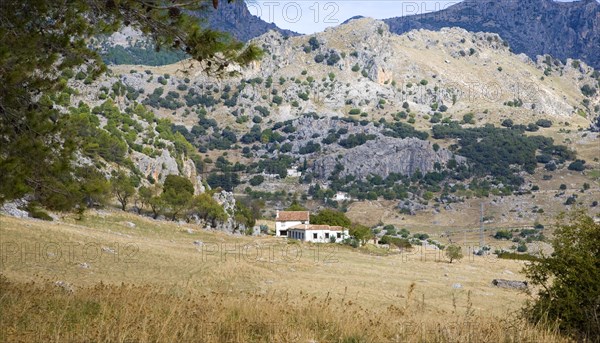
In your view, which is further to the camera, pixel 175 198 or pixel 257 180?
pixel 257 180

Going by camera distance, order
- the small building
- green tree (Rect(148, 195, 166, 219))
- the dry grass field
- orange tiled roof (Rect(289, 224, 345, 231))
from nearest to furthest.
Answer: the dry grass field → green tree (Rect(148, 195, 166, 219)) → the small building → orange tiled roof (Rect(289, 224, 345, 231))

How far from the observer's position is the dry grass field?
7.89 metres

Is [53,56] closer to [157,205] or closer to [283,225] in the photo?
[157,205]

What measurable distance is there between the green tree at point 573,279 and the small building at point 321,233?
235 feet

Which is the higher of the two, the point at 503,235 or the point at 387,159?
the point at 387,159

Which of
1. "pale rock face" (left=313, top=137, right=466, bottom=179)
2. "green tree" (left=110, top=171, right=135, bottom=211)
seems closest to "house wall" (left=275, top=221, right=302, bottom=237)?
"green tree" (left=110, top=171, right=135, bottom=211)

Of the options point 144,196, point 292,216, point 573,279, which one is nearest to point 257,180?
point 292,216

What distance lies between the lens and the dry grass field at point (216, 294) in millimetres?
7895

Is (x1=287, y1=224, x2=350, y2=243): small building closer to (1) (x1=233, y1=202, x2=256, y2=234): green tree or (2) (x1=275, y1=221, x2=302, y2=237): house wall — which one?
(2) (x1=275, y1=221, x2=302, y2=237): house wall

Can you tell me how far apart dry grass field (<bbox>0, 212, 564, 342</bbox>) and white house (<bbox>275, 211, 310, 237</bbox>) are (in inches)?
1020

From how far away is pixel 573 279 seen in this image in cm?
1138

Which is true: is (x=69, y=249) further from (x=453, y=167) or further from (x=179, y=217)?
(x=453, y=167)

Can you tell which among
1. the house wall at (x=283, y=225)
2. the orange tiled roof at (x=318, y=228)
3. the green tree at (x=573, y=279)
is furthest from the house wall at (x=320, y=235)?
the green tree at (x=573, y=279)

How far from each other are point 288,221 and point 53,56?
83.4 metres
